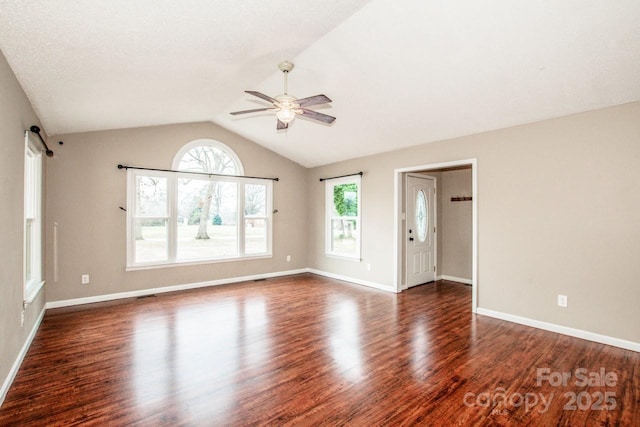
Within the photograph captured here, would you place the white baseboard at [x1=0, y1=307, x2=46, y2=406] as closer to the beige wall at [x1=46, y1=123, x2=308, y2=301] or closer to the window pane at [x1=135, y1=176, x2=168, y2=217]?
the beige wall at [x1=46, y1=123, x2=308, y2=301]

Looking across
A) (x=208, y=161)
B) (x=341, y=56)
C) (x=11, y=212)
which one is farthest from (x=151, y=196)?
(x=341, y=56)

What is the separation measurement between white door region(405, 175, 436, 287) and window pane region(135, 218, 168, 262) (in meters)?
4.30

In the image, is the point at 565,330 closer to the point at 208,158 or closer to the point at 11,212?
the point at 11,212

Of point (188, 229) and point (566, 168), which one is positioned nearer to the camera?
point (566, 168)

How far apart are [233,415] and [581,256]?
12.7ft

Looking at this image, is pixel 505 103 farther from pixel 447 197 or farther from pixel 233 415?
pixel 233 415

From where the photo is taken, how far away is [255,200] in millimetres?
6512

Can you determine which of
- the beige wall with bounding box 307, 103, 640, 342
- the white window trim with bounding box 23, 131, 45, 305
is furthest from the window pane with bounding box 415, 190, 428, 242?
the white window trim with bounding box 23, 131, 45, 305

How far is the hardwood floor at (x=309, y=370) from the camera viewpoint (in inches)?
83.4

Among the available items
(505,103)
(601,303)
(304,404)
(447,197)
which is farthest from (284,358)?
(447,197)

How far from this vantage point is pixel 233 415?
210 centimetres

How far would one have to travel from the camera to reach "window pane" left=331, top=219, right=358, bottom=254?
634 cm

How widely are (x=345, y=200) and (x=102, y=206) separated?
14.0 feet

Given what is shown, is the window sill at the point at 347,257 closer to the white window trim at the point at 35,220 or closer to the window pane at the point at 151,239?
the window pane at the point at 151,239
